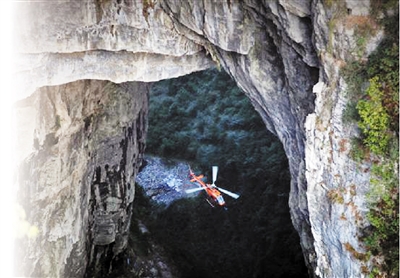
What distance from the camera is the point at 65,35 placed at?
973 cm

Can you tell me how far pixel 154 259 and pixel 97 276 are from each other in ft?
9.06

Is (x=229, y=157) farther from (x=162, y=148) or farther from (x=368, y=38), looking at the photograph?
(x=368, y=38)

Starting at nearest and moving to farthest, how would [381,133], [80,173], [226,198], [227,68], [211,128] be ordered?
1. [381,133]
2. [227,68]
3. [80,173]
4. [226,198]
5. [211,128]

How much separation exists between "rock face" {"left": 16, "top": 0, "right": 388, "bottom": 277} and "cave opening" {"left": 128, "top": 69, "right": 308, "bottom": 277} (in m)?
6.47

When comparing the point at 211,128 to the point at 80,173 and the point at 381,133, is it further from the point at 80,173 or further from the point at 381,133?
the point at 381,133

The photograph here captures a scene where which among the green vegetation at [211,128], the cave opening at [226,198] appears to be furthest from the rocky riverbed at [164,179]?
the green vegetation at [211,128]

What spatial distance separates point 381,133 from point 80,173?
322 inches

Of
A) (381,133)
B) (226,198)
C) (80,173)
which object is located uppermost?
(381,133)

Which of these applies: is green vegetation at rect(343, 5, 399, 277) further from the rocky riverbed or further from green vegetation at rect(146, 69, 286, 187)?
the rocky riverbed

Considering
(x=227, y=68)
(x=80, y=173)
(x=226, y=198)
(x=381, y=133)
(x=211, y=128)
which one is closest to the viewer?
(x=381, y=133)

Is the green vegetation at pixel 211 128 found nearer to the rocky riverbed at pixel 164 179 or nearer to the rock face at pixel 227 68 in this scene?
the rocky riverbed at pixel 164 179

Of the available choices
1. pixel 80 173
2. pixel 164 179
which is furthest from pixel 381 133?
pixel 164 179

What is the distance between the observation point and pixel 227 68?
11.4 meters

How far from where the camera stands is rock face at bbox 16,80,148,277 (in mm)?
11258
